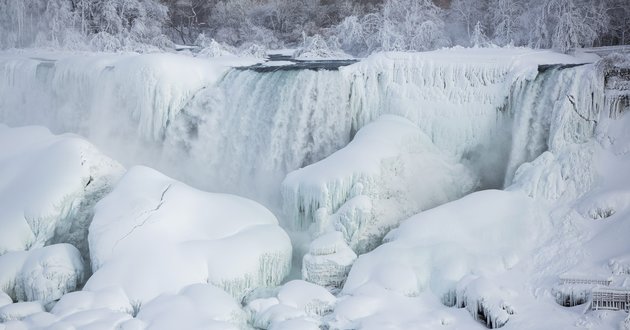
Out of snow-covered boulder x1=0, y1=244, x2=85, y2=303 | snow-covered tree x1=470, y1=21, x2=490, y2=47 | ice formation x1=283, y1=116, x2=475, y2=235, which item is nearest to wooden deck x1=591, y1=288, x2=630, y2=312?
ice formation x1=283, y1=116, x2=475, y2=235

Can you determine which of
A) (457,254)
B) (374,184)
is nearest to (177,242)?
(374,184)

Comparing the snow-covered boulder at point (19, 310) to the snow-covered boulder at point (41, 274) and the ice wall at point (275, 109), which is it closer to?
the snow-covered boulder at point (41, 274)

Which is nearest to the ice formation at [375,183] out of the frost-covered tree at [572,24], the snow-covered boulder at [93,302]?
the snow-covered boulder at [93,302]

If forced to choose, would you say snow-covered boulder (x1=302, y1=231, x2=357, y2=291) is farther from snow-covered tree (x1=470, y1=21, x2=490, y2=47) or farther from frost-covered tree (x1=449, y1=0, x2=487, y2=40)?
frost-covered tree (x1=449, y1=0, x2=487, y2=40)

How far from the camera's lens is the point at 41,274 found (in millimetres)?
8078

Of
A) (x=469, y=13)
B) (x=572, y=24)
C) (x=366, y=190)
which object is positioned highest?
(x=469, y=13)

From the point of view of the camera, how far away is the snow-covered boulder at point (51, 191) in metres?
9.03

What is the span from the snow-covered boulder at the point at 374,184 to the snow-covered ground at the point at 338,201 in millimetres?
31

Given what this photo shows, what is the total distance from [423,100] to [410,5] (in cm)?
1158

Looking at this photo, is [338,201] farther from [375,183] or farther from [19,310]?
[19,310]

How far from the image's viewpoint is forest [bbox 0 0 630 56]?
15.8 meters

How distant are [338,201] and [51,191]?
4461mm

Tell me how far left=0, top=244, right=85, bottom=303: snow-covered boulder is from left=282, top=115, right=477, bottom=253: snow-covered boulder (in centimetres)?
334

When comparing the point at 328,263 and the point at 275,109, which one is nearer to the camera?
the point at 328,263
